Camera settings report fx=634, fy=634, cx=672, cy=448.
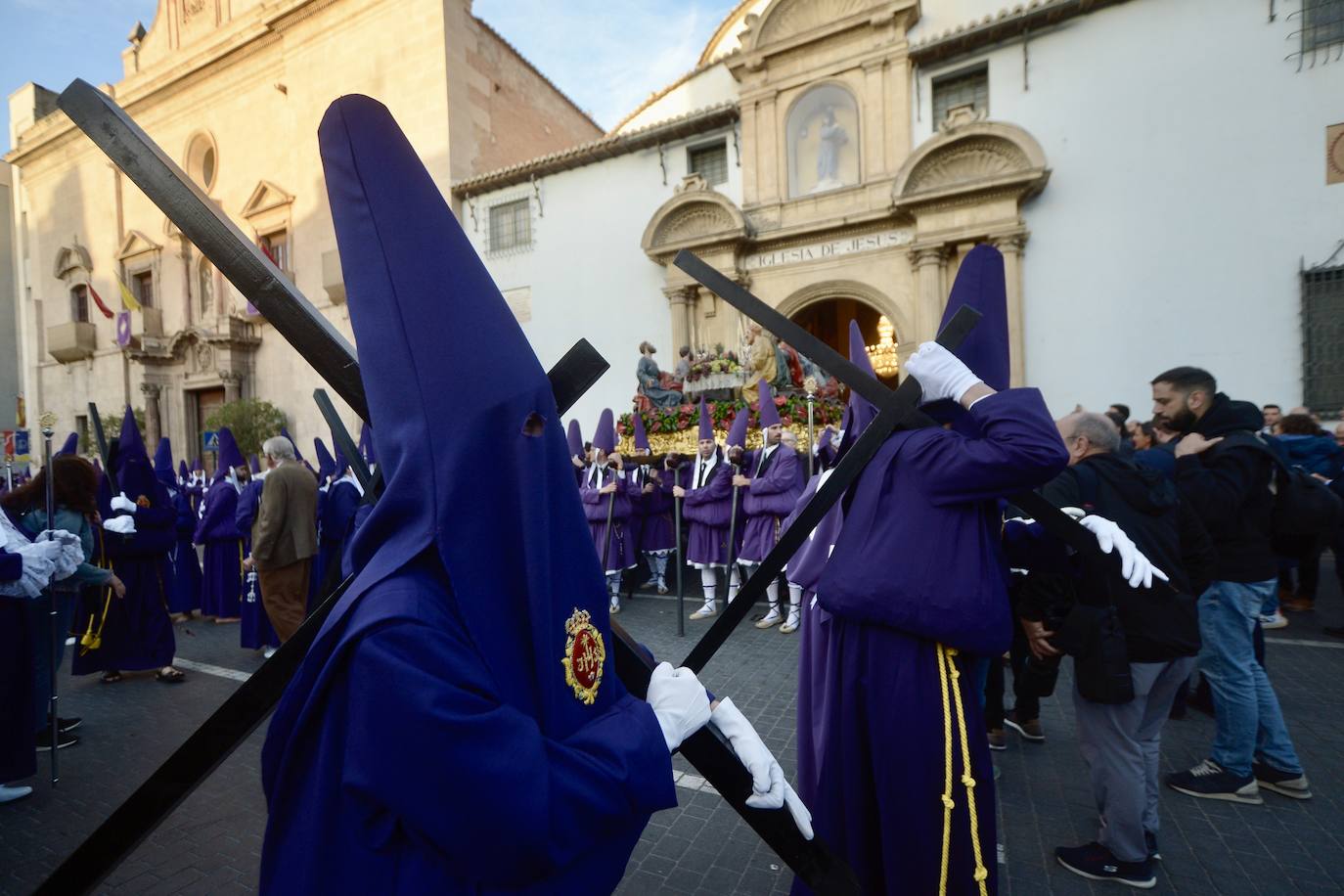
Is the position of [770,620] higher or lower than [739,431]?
lower

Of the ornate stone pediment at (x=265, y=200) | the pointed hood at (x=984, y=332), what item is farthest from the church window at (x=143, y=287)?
the pointed hood at (x=984, y=332)

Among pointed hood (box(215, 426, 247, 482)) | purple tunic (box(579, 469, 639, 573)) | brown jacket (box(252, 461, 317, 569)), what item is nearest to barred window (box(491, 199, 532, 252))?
pointed hood (box(215, 426, 247, 482))

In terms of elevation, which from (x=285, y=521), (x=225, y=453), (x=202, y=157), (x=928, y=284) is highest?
(x=202, y=157)

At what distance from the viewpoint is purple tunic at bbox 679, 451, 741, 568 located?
325 inches

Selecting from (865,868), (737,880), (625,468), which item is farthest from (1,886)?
(625,468)

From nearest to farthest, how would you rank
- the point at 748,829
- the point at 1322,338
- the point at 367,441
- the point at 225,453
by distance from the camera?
the point at 748,829
the point at 367,441
the point at 225,453
the point at 1322,338

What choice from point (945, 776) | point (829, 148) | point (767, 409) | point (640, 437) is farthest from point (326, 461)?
point (829, 148)

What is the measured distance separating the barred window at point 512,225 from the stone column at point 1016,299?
12225 mm

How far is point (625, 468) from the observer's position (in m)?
9.56

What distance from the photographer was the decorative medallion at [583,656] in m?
1.16

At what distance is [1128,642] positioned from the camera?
2.86 m

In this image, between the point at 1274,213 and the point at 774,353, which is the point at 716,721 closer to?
the point at 774,353

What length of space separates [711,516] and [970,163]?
9.27 meters

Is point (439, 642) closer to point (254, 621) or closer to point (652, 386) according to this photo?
point (254, 621)
